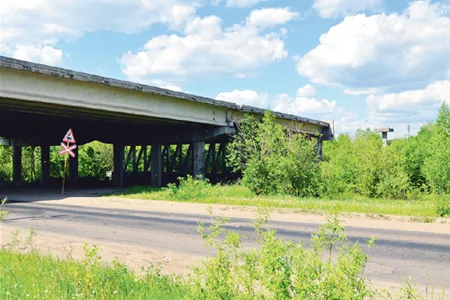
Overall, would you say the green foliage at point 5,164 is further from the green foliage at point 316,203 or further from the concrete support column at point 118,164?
the green foliage at point 316,203

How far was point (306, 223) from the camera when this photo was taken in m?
13.5

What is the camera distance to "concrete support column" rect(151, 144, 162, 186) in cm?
3488

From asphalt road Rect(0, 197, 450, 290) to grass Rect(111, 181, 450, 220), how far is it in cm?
191

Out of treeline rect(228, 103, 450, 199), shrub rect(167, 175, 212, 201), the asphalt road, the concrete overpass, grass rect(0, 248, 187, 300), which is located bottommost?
the asphalt road

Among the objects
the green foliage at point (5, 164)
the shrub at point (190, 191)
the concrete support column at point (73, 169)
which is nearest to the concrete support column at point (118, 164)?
the concrete support column at point (73, 169)

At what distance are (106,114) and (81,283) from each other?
21.8 m

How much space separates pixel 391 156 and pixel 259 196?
7.56 metres

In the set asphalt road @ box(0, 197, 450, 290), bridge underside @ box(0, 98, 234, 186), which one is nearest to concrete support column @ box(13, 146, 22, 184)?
bridge underside @ box(0, 98, 234, 186)

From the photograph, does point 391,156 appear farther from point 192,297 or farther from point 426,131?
point 192,297

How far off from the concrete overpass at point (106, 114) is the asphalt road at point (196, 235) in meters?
6.08

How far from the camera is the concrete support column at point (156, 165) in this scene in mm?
34875

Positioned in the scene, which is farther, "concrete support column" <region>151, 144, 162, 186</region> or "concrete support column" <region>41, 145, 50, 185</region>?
"concrete support column" <region>41, 145, 50, 185</region>

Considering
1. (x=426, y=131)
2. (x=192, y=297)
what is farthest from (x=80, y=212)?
(x=426, y=131)

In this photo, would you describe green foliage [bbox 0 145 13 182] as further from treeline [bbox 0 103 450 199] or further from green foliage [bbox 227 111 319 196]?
green foliage [bbox 227 111 319 196]
